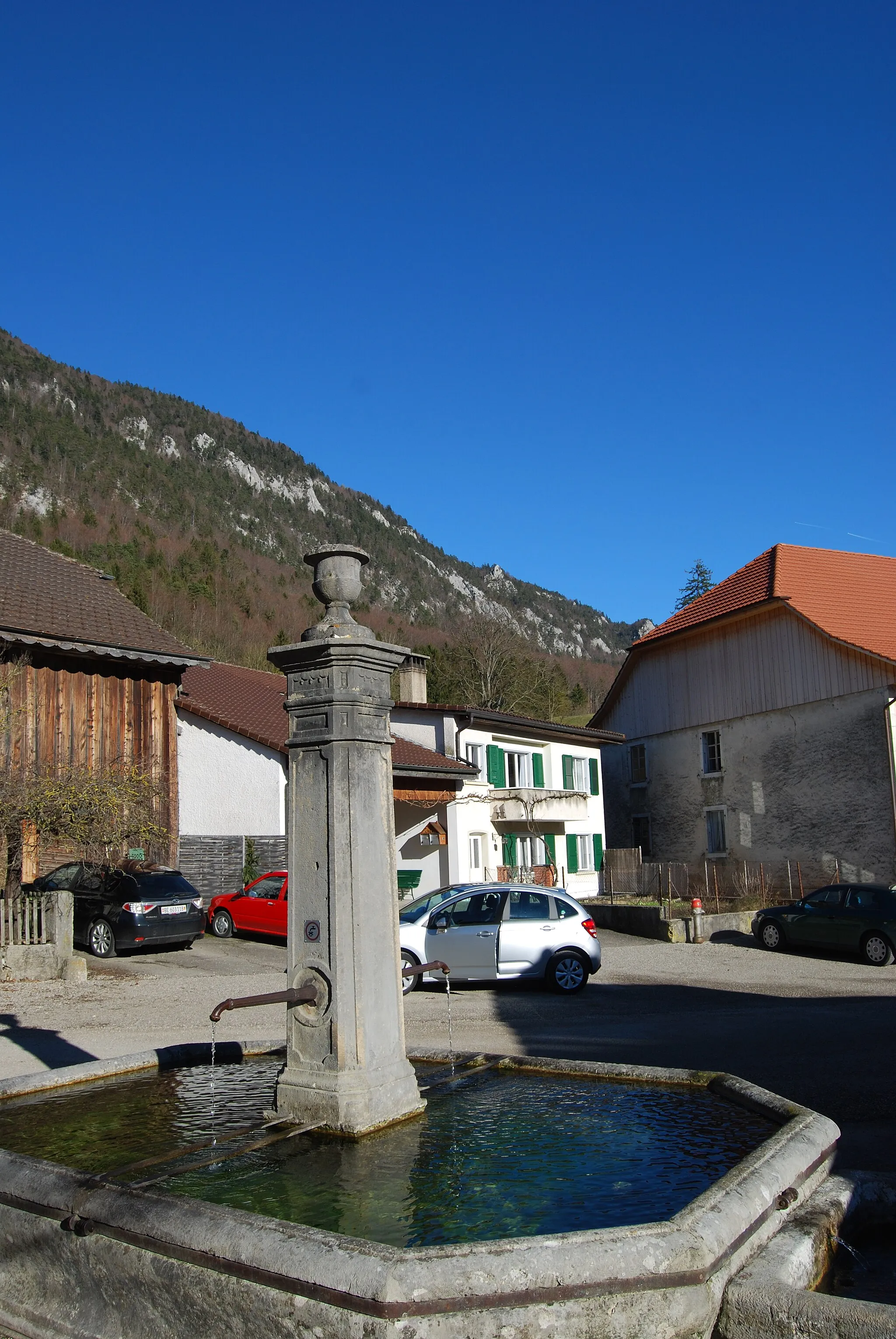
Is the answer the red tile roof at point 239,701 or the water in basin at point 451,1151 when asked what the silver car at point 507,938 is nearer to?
the water in basin at point 451,1151

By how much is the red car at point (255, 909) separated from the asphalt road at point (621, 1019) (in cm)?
147

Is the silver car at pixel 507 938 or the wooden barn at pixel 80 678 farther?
the wooden barn at pixel 80 678

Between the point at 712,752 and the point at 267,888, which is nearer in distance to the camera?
the point at 267,888

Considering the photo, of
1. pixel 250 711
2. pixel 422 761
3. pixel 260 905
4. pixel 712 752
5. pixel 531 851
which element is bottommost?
pixel 260 905

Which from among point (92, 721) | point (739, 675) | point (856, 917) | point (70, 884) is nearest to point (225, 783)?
point (92, 721)

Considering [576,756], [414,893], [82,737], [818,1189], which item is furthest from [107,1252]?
[576,756]

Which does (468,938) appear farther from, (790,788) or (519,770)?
(790,788)

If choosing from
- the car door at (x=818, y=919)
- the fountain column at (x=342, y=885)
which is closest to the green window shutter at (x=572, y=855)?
the car door at (x=818, y=919)

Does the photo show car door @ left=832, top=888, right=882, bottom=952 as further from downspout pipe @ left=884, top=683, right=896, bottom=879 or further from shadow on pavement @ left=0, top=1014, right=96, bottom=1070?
shadow on pavement @ left=0, top=1014, right=96, bottom=1070

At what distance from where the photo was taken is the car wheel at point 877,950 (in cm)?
1773

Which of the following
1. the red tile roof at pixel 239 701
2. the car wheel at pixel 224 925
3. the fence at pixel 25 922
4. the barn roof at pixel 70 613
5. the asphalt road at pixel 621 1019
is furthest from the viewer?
the red tile roof at pixel 239 701

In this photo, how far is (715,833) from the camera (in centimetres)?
3422

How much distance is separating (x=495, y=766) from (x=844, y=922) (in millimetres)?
13605

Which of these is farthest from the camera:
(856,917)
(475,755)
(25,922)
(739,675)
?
(739,675)
